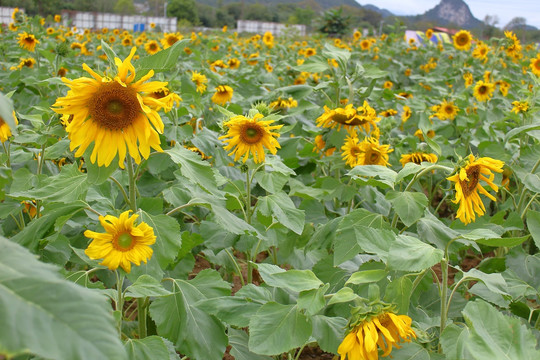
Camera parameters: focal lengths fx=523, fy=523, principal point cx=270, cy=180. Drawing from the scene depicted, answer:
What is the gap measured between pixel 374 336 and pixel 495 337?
246mm

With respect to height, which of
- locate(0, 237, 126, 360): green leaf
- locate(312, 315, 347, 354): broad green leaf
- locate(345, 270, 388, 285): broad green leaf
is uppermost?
locate(0, 237, 126, 360): green leaf

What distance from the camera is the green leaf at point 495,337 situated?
98 cm

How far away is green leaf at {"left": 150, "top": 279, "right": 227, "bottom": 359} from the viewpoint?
1485mm

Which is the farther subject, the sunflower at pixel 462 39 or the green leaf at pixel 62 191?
the sunflower at pixel 462 39

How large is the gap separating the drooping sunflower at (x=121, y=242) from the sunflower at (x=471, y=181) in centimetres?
89

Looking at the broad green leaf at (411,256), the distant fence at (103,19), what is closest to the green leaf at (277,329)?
the broad green leaf at (411,256)

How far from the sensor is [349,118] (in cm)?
234

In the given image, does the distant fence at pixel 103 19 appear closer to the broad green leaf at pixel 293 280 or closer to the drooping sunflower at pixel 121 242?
the drooping sunflower at pixel 121 242

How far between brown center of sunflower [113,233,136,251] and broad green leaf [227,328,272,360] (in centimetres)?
49

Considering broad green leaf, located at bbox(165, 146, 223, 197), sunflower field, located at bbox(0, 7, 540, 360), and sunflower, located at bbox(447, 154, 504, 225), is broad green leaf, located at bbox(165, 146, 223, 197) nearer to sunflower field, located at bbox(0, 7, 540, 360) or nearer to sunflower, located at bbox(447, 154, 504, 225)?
sunflower field, located at bbox(0, 7, 540, 360)

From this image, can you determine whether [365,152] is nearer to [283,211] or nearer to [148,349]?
[283,211]

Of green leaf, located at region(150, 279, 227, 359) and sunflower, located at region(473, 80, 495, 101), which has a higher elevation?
sunflower, located at region(473, 80, 495, 101)

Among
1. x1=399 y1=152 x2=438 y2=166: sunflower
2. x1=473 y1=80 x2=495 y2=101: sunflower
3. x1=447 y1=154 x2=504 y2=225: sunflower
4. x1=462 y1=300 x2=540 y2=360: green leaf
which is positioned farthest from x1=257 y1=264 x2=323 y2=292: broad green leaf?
x1=473 y1=80 x2=495 y2=101: sunflower

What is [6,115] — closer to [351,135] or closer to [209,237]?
[209,237]
